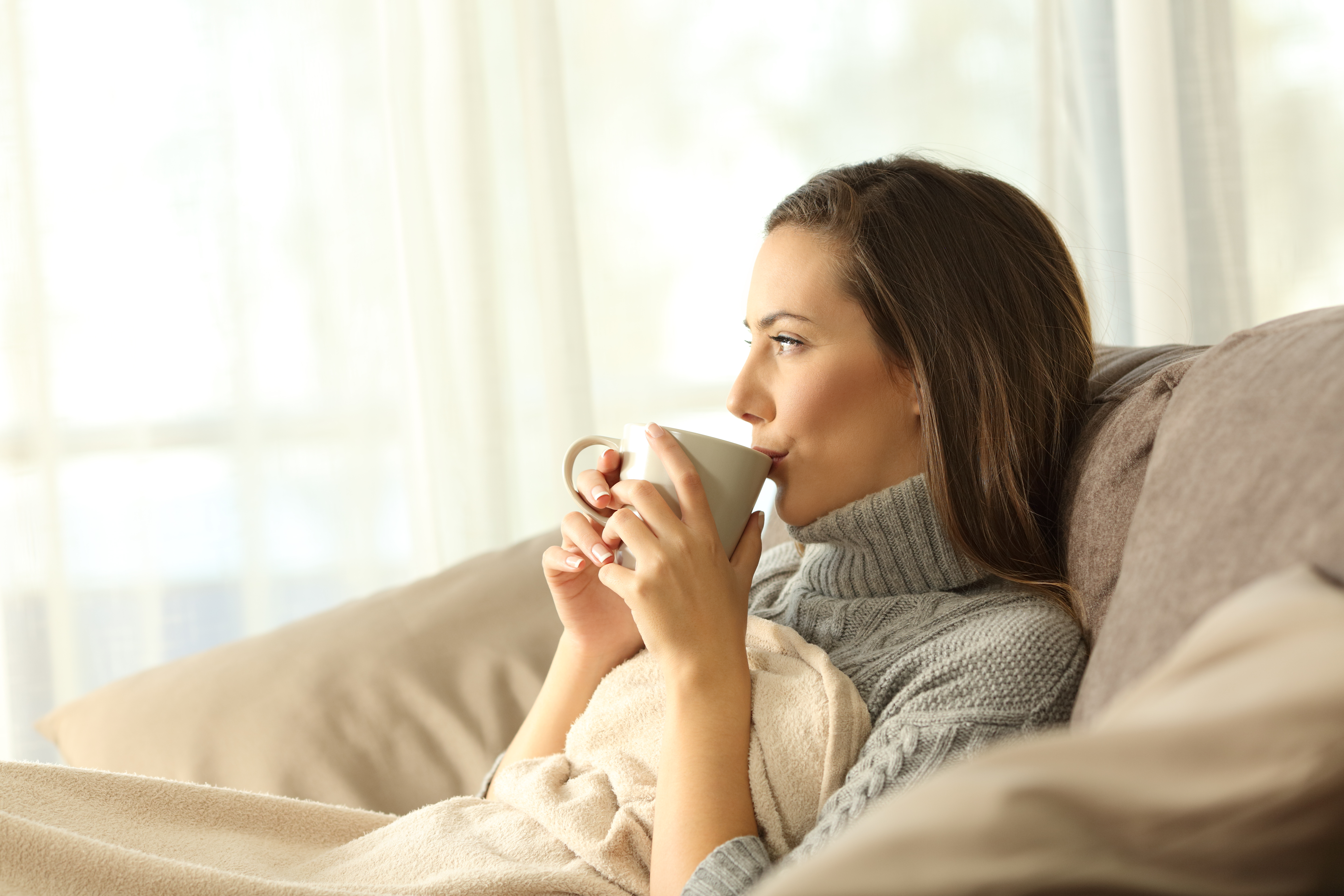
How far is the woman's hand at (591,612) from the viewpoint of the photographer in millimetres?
1140

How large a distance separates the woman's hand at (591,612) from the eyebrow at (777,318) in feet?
1.02

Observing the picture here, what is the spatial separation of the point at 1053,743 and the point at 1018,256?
0.84m

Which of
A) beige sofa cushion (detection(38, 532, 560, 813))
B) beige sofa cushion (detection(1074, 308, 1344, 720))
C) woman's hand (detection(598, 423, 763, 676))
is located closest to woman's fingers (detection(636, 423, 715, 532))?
woman's hand (detection(598, 423, 763, 676))

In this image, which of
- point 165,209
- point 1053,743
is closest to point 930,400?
point 1053,743

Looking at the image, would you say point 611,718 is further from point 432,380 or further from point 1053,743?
point 432,380

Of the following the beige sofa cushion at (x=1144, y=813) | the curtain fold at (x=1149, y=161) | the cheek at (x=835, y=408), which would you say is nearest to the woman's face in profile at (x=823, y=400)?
the cheek at (x=835, y=408)

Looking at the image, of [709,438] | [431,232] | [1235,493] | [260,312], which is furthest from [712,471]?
[260,312]

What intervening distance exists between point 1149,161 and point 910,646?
1.67 metres

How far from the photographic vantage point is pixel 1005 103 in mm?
2346

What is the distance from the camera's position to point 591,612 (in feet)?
3.76

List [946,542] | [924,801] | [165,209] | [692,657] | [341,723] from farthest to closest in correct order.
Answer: [165,209], [341,723], [946,542], [692,657], [924,801]

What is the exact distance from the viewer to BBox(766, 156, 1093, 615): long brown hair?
101cm

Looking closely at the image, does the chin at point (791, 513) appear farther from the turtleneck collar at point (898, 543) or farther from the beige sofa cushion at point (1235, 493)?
the beige sofa cushion at point (1235, 493)

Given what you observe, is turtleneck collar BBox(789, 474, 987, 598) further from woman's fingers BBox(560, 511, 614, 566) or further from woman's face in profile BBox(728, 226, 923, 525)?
woman's fingers BBox(560, 511, 614, 566)
